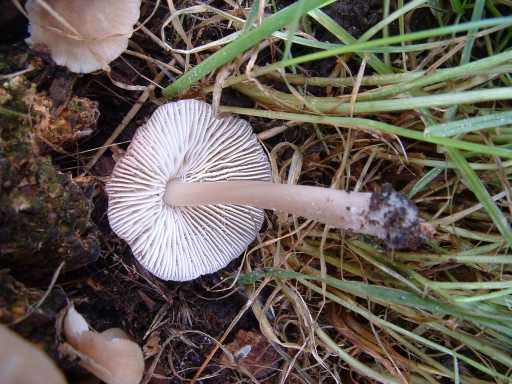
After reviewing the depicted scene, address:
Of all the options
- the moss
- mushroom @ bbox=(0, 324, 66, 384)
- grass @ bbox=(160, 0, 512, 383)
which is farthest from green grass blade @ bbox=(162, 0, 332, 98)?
mushroom @ bbox=(0, 324, 66, 384)

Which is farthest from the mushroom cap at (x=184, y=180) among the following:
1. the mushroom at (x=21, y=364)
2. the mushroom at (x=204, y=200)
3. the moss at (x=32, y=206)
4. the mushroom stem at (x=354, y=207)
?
the mushroom at (x=21, y=364)

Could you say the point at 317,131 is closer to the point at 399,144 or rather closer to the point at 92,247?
the point at 399,144

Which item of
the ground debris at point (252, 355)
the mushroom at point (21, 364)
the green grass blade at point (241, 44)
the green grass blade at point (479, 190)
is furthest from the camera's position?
the ground debris at point (252, 355)

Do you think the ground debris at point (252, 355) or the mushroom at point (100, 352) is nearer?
the mushroom at point (100, 352)

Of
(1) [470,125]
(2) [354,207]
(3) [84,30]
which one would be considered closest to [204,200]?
(2) [354,207]

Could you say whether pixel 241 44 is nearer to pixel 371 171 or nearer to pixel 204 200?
pixel 204 200

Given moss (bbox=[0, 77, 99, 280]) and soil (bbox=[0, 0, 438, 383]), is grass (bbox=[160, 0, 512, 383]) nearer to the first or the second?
soil (bbox=[0, 0, 438, 383])

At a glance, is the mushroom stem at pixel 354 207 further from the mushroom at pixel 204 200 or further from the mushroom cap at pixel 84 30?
the mushroom cap at pixel 84 30
